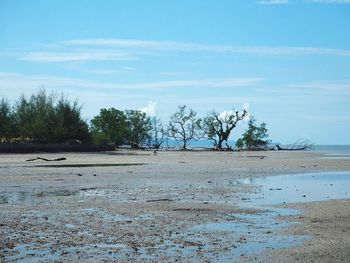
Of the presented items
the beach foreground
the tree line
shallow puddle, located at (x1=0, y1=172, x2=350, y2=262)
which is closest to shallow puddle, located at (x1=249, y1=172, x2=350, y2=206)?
shallow puddle, located at (x1=0, y1=172, x2=350, y2=262)

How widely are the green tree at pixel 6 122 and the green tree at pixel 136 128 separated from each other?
25.2m

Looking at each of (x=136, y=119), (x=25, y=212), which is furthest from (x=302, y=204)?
(x=136, y=119)

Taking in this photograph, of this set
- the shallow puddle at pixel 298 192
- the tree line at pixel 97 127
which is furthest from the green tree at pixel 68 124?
the shallow puddle at pixel 298 192

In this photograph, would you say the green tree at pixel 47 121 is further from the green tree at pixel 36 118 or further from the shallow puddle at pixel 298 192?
the shallow puddle at pixel 298 192

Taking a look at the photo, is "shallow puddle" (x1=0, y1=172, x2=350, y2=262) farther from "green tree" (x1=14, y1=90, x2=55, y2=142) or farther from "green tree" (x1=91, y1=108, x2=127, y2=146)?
"green tree" (x1=91, y1=108, x2=127, y2=146)

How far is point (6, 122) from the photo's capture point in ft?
232

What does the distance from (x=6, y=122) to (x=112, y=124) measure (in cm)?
2380

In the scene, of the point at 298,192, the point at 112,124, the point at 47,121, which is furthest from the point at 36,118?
the point at 298,192

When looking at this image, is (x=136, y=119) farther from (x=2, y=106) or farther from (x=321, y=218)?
(x=321, y=218)

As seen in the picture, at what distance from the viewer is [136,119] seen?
96.6 meters

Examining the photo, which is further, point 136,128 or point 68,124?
point 136,128

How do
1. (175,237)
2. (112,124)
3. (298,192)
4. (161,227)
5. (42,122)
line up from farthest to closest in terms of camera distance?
(112,124) < (42,122) < (298,192) < (161,227) < (175,237)

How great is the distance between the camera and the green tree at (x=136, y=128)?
95.2 m

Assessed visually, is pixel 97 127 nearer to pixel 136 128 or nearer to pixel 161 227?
pixel 136 128
